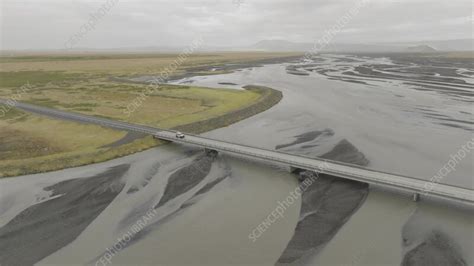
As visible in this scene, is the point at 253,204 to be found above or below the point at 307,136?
below

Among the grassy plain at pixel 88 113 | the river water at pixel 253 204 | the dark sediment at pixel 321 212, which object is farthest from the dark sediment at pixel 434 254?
the grassy plain at pixel 88 113

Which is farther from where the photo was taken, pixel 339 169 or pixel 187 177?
pixel 187 177

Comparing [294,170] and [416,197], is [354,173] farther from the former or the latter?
[294,170]

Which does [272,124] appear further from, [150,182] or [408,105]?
[408,105]

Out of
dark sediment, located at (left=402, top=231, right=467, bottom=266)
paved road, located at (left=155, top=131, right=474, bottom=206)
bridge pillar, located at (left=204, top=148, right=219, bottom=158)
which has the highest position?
paved road, located at (left=155, top=131, right=474, bottom=206)

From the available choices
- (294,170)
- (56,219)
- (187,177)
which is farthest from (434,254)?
(56,219)

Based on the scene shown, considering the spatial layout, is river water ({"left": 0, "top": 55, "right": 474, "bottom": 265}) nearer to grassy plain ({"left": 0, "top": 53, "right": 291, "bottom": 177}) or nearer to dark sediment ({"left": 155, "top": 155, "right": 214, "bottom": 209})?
dark sediment ({"left": 155, "top": 155, "right": 214, "bottom": 209})

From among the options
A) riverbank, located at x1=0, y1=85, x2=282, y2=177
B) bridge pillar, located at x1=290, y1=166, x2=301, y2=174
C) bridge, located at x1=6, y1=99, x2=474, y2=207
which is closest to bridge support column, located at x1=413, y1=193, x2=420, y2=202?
bridge, located at x1=6, y1=99, x2=474, y2=207
